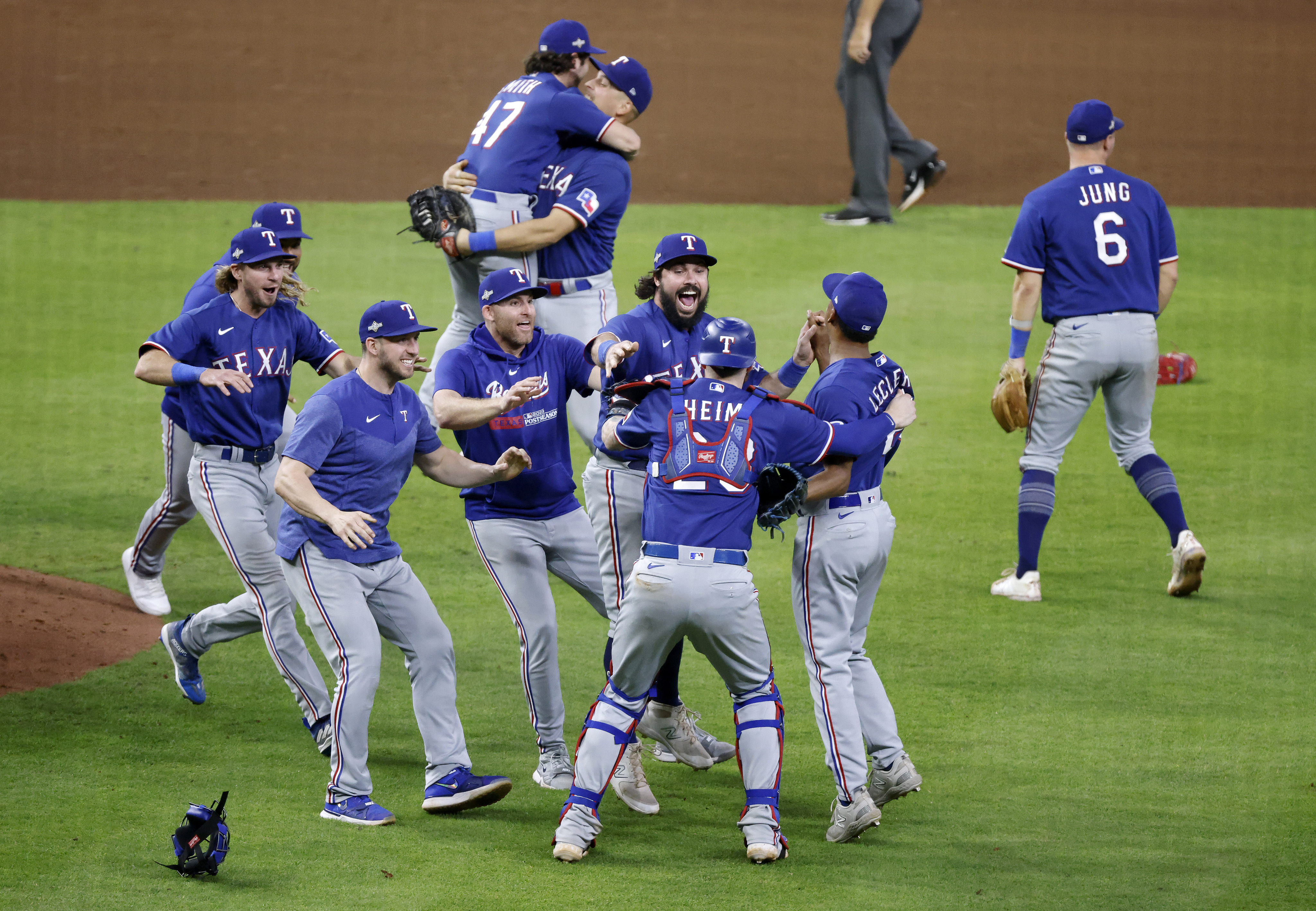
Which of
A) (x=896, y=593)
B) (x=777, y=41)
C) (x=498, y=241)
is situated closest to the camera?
(x=498, y=241)

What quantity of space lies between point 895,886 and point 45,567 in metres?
5.09

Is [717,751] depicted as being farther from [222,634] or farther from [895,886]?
[222,634]

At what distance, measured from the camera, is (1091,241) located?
305 inches

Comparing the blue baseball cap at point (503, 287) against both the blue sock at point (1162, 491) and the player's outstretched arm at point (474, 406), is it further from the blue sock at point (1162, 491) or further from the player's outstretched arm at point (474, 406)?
the blue sock at point (1162, 491)

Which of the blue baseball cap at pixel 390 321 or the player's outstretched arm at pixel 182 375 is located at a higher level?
the blue baseball cap at pixel 390 321

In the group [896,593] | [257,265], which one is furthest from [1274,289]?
[257,265]

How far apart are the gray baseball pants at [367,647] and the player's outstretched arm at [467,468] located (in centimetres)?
35

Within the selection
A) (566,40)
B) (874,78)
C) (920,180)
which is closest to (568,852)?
(566,40)

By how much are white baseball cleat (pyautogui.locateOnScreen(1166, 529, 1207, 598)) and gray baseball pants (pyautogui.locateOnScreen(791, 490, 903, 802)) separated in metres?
2.77

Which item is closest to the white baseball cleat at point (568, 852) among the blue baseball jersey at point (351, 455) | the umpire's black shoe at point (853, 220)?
the blue baseball jersey at point (351, 455)

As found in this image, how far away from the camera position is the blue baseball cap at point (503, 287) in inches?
222

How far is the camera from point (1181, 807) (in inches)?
214

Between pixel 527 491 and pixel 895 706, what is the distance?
188cm

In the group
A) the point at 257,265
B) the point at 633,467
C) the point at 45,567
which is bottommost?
the point at 45,567
